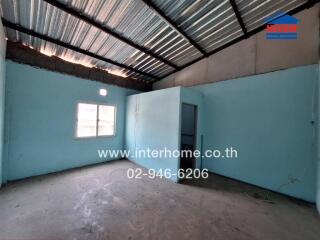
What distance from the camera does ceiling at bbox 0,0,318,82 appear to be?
9.13ft

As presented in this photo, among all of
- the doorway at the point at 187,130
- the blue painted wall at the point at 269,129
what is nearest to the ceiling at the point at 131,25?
the blue painted wall at the point at 269,129

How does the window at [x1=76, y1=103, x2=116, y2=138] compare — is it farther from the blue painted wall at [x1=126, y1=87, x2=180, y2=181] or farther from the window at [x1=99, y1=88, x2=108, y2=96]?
the blue painted wall at [x1=126, y1=87, x2=180, y2=181]

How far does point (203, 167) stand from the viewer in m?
4.76

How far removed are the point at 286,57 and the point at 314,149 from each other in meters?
2.15

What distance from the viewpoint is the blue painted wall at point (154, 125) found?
3.91 meters

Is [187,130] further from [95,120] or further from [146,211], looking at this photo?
[146,211]

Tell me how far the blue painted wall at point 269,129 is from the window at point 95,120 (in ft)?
11.7

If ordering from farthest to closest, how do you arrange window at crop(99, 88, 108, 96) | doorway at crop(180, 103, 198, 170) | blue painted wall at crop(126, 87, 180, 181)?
1. doorway at crop(180, 103, 198, 170)
2. window at crop(99, 88, 108, 96)
3. blue painted wall at crop(126, 87, 180, 181)

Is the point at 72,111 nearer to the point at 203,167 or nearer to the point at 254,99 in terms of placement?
the point at 203,167

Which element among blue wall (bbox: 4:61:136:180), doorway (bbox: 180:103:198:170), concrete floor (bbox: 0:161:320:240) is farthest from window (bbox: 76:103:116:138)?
doorway (bbox: 180:103:198:170)

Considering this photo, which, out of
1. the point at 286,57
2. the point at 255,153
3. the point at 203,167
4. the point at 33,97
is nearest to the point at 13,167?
the point at 33,97

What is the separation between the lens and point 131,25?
329cm

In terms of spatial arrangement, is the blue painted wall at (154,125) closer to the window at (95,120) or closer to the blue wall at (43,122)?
the window at (95,120)

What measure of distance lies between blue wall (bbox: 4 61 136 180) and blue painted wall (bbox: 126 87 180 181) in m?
1.35
